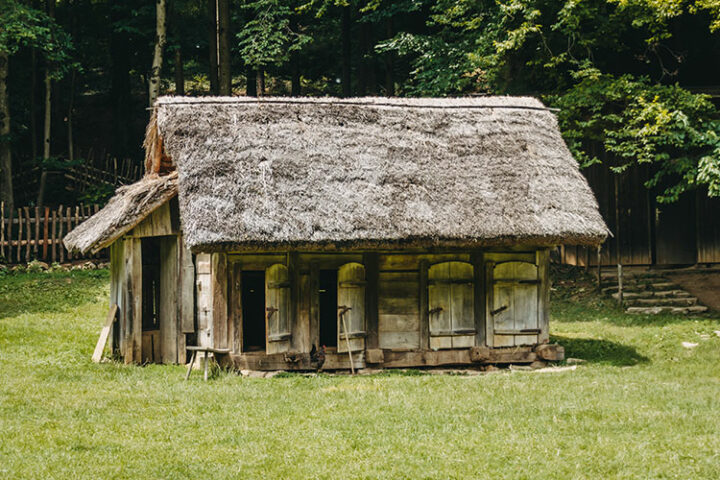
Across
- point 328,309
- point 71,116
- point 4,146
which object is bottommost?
point 328,309

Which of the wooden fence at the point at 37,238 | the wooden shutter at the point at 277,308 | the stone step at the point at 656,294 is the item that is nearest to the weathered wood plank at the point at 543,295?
the wooden shutter at the point at 277,308

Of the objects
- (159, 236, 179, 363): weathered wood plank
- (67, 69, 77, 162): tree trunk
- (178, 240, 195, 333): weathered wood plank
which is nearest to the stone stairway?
(178, 240, 195, 333): weathered wood plank

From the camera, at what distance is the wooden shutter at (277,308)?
14297 mm

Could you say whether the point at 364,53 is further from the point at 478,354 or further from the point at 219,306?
the point at 219,306

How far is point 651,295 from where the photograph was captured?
825 inches

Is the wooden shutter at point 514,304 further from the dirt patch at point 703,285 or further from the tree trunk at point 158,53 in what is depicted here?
the tree trunk at point 158,53

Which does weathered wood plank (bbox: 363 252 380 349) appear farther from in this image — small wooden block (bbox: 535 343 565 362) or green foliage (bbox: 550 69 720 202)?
A: green foliage (bbox: 550 69 720 202)

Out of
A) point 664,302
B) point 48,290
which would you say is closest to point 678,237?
point 664,302

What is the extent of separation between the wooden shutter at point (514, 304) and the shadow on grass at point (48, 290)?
9885mm

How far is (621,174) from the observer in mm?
23312

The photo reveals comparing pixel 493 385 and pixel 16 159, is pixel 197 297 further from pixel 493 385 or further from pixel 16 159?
pixel 16 159

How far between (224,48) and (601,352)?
46.8 feet

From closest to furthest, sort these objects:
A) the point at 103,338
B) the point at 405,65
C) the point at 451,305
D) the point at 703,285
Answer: the point at 103,338
the point at 451,305
the point at 703,285
the point at 405,65

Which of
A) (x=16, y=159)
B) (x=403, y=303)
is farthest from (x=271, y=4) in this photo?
(x=403, y=303)
